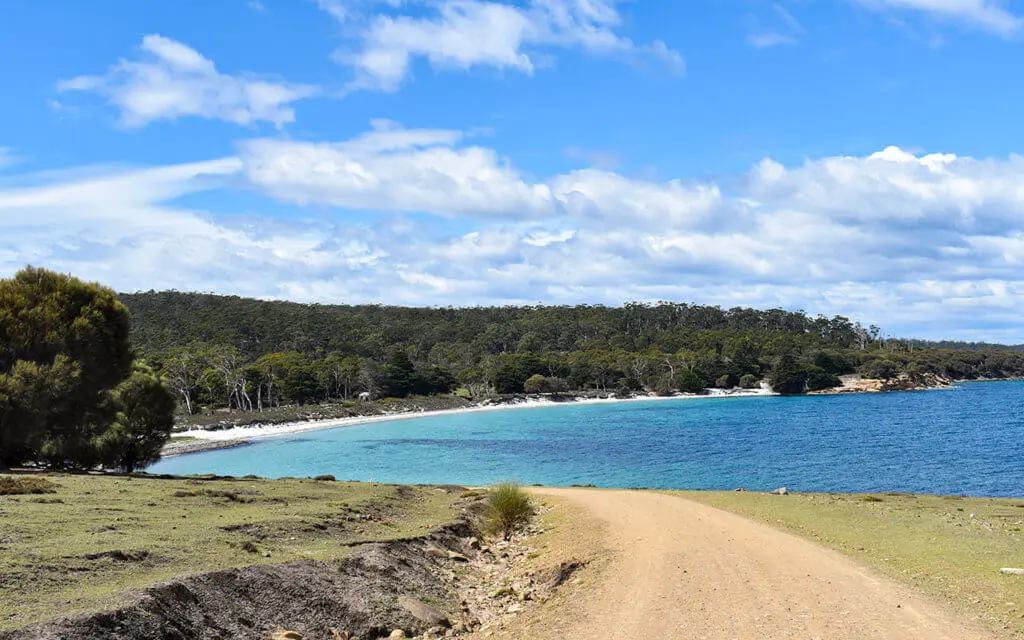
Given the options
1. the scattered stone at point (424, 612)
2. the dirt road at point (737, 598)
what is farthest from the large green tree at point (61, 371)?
the dirt road at point (737, 598)

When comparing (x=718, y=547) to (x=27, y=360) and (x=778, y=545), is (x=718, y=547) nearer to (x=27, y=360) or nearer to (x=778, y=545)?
(x=778, y=545)

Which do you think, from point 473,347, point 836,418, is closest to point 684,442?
point 836,418

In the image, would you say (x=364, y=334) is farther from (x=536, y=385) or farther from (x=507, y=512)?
(x=507, y=512)

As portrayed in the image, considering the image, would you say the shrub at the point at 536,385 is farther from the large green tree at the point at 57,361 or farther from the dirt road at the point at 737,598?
the dirt road at the point at 737,598

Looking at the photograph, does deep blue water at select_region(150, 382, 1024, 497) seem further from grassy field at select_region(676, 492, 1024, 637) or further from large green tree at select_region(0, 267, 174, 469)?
large green tree at select_region(0, 267, 174, 469)

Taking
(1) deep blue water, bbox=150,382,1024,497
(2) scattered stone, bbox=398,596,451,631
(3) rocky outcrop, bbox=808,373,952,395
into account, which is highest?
(2) scattered stone, bbox=398,596,451,631

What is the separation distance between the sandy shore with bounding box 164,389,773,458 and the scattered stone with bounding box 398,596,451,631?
177ft

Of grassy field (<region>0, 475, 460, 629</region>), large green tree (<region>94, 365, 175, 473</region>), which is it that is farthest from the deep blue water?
grassy field (<region>0, 475, 460, 629</region>)

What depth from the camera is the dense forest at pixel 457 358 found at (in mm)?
110188

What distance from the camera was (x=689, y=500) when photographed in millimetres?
26297

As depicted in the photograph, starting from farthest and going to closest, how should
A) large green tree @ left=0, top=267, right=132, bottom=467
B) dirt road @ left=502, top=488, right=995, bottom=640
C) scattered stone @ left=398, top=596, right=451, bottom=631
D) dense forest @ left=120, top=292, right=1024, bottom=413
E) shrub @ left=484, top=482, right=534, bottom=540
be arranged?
dense forest @ left=120, top=292, right=1024, bottom=413, large green tree @ left=0, top=267, right=132, bottom=467, shrub @ left=484, top=482, right=534, bottom=540, scattered stone @ left=398, top=596, right=451, bottom=631, dirt road @ left=502, top=488, right=995, bottom=640

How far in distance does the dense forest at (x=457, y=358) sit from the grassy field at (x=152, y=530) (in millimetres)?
81355

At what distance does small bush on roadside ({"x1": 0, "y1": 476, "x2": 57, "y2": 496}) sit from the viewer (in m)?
17.0

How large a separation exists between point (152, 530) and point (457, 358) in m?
142
